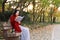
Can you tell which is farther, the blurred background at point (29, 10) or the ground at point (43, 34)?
the blurred background at point (29, 10)

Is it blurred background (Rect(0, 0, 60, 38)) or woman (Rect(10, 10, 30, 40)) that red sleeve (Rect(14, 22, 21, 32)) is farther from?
blurred background (Rect(0, 0, 60, 38))

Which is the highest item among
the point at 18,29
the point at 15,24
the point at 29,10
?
the point at 15,24

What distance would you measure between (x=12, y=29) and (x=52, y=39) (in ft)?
23.3

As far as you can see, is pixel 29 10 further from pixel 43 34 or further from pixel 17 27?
pixel 17 27

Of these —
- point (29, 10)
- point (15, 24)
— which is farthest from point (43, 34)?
point (29, 10)

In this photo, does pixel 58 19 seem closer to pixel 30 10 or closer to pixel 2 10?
pixel 30 10

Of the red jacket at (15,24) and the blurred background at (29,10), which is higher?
the red jacket at (15,24)

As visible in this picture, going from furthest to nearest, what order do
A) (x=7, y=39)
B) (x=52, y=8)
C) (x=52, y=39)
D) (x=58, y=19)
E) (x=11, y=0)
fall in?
(x=58, y=19), (x=52, y=8), (x=11, y=0), (x=52, y=39), (x=7, y=39)

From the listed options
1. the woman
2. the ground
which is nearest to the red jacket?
the woman

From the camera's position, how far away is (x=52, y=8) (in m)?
36.1

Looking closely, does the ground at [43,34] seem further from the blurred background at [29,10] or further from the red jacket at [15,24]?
the red jacket at [15,24]

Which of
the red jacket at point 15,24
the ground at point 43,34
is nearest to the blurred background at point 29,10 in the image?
the ground at point 43,34

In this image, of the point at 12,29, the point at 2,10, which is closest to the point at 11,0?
the point at 2,10

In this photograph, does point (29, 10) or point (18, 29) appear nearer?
point (18, 29)
